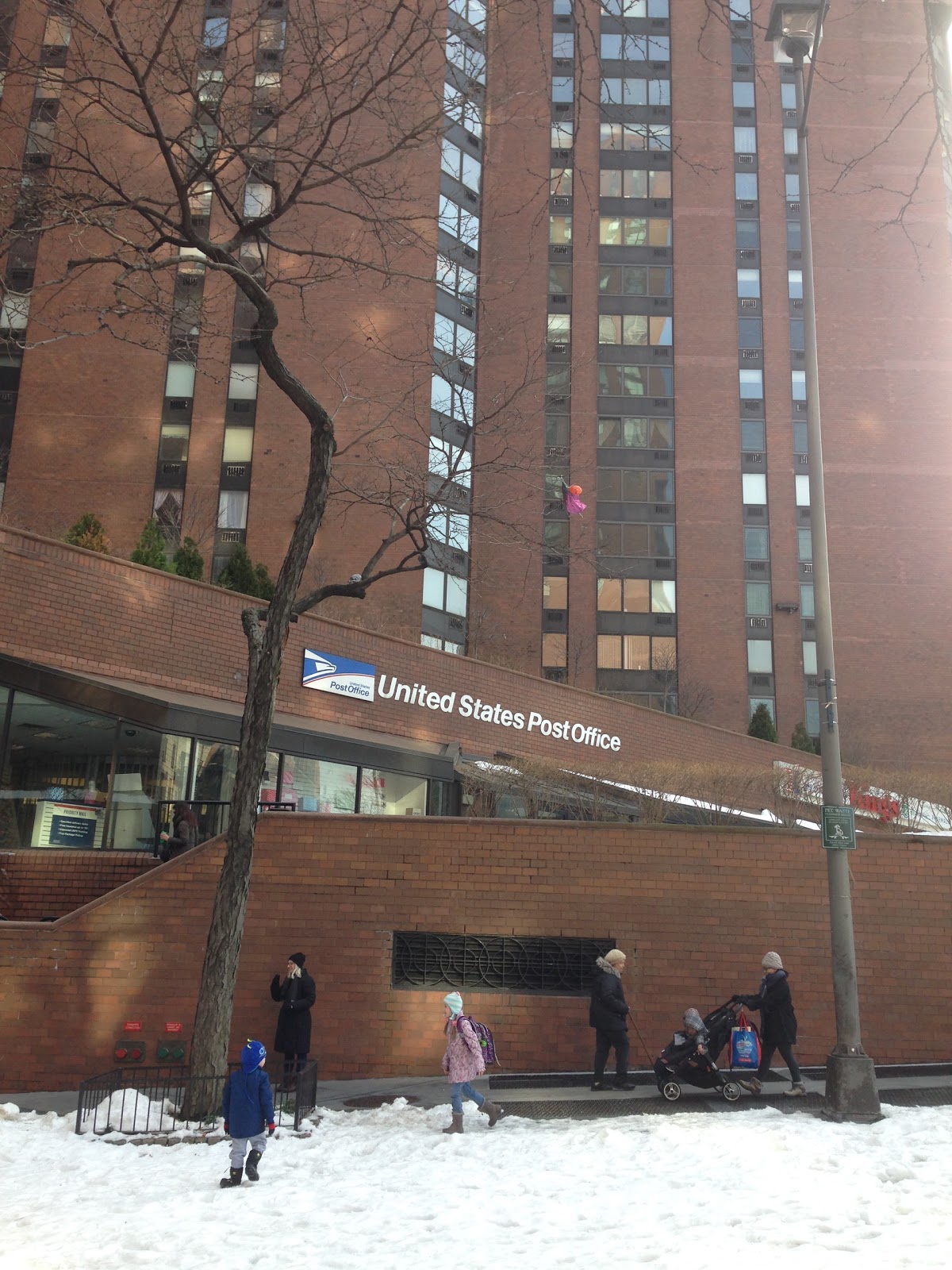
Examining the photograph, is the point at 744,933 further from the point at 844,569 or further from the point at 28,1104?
the point at 844,569

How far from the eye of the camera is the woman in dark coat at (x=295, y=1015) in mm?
11969

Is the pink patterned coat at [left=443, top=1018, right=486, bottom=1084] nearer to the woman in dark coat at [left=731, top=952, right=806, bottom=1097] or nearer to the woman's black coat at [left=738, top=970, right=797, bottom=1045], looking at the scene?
the woman in dark coat at [left=731, top=952, right=806, bottom=1097]

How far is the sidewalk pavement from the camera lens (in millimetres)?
10789

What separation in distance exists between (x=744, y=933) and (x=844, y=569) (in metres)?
33.2

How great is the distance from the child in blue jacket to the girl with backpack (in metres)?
2.22

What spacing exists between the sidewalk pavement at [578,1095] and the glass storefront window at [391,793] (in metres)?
7.39

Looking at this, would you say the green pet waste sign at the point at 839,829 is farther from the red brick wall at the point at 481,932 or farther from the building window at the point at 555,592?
the building window at the point at 555,592

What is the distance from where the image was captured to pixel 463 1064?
1024cm

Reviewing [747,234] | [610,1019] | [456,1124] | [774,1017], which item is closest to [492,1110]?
[456,1124]

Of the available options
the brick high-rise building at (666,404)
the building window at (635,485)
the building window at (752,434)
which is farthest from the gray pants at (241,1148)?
the building window at (752,434)

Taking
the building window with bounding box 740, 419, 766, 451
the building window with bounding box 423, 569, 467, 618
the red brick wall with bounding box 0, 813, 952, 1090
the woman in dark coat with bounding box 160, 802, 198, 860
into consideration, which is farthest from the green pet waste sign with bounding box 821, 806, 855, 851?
the building window with bounding box 740, 419, 766, 451

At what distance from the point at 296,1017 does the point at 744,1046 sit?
190 inches

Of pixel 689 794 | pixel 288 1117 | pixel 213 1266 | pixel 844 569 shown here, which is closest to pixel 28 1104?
pixel 288 1117

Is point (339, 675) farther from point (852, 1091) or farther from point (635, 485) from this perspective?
point (635, 485)
